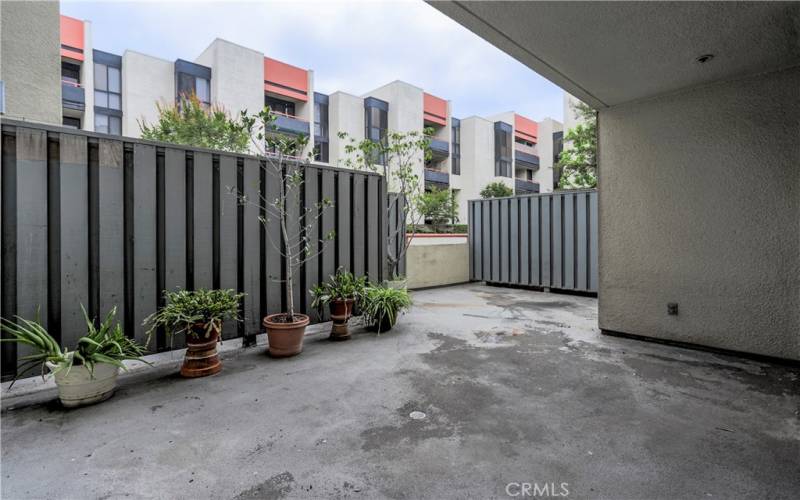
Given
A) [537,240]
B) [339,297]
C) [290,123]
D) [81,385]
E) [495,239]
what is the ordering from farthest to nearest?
1. [290,123]
2. [495,239]
3. [537,240]
4. [339,297]
5. [81,385]

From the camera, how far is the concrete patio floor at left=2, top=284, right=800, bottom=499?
1.75 meters

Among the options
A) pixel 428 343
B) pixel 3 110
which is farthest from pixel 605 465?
pixel 3 110

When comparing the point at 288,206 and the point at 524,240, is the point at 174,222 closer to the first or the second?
the point at 288,206

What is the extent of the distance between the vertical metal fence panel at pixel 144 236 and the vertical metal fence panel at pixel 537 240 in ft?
22.5

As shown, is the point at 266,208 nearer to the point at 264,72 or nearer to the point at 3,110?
the point at 3,110

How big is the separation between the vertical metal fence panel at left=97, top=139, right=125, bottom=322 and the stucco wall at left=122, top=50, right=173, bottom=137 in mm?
15563

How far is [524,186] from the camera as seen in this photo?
3012 centimetres

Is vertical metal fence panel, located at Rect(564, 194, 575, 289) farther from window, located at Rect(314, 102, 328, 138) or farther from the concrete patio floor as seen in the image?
window, located at Rect(314, 102, 328, 138)

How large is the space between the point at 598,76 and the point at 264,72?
19.4m

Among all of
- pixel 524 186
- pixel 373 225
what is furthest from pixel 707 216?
pixel 524 186

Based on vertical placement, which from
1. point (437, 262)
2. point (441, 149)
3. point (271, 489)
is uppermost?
point (441, 149)

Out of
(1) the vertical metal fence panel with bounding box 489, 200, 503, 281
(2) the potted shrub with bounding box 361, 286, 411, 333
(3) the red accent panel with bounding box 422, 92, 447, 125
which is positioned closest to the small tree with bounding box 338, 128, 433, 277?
(2) the potted shrub with bounding box 361, 286, 411, 333

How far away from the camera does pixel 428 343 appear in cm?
417

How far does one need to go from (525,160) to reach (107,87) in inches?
1064
